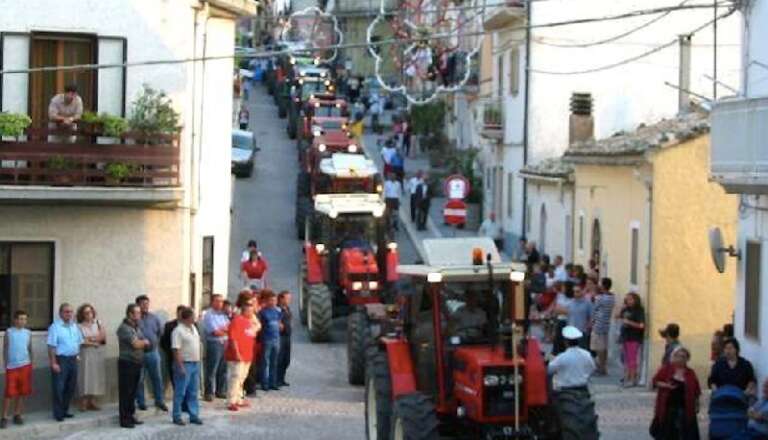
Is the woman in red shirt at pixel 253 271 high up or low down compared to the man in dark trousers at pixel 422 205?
down

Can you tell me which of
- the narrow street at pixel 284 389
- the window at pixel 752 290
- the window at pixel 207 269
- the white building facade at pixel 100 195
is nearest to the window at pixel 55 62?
the white building facade at pixel 100 195

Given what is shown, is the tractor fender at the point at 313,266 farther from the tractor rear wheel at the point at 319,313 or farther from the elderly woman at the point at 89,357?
the elderly woman at the point at 89,357

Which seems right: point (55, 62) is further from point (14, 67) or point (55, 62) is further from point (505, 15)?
point (505, 15)

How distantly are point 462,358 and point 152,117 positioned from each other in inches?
314

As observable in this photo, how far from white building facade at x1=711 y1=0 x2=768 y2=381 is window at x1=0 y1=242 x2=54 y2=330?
30.5ft

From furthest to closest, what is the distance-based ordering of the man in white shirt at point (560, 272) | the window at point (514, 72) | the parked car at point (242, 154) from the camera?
the parked car at point (242, 154)
the window at point (514, 72)
the man in white shirt at point (560, 272)

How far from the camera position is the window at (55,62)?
24.8 m

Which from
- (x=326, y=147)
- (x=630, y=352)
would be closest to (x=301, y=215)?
(x=326, y=147)

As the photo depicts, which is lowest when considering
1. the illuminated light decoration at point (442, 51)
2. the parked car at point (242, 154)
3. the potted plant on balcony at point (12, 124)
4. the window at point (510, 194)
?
the window at point (510, 194)

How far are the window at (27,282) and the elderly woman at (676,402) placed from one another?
29.6 ft

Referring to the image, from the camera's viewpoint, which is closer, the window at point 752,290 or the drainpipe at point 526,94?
the window at point 752,290

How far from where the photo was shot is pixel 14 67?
24.6 meters

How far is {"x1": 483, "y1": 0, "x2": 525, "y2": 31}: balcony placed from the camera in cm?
4509

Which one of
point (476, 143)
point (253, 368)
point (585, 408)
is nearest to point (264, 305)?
point (253, 368)
